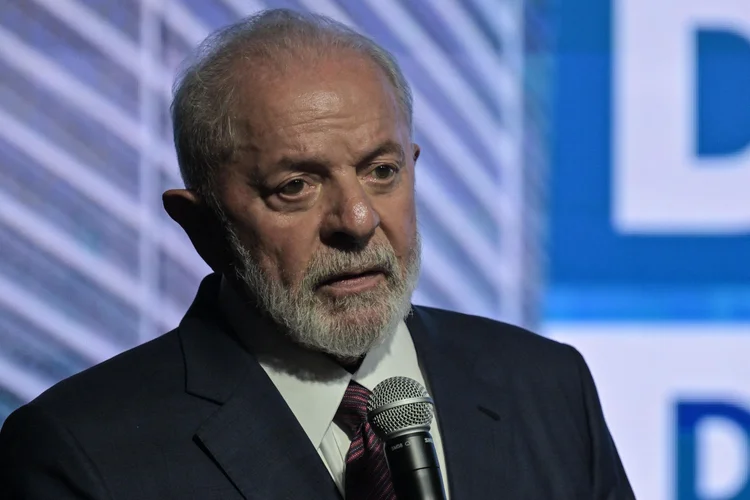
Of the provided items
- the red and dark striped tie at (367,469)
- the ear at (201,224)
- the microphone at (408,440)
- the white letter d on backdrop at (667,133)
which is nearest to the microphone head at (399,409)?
the microphone at (408,440)

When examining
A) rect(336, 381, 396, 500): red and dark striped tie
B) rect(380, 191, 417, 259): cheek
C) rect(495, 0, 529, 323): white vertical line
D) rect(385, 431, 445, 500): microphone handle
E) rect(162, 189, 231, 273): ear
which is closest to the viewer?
rect(385, 431, 445, 500): microphone handle

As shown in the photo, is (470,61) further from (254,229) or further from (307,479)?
(307,479)

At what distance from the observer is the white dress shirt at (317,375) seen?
1735 mm

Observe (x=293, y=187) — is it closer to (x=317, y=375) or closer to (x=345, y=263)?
(x=345, y=263)

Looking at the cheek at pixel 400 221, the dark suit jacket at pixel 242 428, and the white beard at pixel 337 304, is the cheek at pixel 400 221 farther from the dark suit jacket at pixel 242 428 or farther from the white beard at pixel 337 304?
the dark suit jacket at pixel 242 428

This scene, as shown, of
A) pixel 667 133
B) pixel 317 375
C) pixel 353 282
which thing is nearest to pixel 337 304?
pixel 353 282

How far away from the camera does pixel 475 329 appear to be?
2121 mm

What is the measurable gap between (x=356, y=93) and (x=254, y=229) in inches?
11.0

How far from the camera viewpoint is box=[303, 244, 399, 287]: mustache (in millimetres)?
1686

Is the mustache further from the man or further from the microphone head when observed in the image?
the microphone head

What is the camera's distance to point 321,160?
168 centimetres

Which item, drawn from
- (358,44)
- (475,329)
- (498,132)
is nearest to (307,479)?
(475,329)

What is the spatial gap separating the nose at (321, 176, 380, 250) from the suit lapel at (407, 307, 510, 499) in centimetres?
35

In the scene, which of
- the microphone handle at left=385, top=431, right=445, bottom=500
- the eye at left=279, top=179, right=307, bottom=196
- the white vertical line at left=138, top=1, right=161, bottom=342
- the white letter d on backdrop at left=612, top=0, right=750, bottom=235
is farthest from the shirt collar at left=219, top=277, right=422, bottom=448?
the white letter d on backdrop at left=612, top=0, right=750, bottom=235
